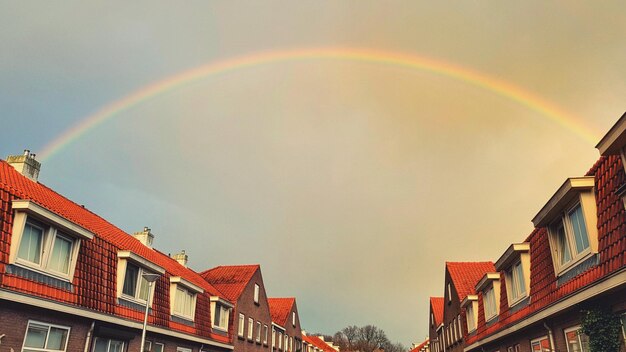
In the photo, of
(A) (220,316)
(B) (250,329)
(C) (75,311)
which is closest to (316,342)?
(B) (250,329)

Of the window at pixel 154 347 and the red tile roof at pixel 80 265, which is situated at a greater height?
the red tile roof at pixel 80 265

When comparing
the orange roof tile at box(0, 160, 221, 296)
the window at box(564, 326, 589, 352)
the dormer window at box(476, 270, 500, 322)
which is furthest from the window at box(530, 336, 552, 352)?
the orange roof tile at box(0, 160, 221, 296)

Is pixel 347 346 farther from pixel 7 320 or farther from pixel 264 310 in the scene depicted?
pixel 7 320

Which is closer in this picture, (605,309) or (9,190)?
(605,309)

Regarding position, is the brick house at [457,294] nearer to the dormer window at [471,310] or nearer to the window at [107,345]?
the dormer window at [471,310]

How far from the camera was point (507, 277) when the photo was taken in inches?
695

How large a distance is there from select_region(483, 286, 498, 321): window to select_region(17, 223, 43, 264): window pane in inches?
686

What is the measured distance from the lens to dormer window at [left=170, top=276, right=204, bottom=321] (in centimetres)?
2042

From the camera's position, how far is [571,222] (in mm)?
11086

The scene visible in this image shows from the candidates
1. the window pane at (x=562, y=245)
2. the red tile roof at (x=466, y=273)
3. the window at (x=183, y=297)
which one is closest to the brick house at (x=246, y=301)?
the window at (x=183, y=297)

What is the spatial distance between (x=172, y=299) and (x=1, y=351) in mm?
9889

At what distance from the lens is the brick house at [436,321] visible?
43.4 metres

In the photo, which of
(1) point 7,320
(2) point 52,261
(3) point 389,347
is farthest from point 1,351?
(3) point 389,347

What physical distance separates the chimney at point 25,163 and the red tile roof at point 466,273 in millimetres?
26390
